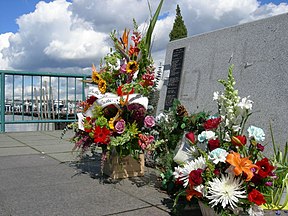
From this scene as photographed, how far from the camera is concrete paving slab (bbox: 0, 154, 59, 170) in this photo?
460cm

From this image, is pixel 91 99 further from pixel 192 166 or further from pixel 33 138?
pixel 33 138

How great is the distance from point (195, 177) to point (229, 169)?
243 mm

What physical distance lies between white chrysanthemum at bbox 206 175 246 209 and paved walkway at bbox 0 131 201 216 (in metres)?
0.60

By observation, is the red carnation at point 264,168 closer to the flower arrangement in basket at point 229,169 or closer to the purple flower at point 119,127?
the flower arrangement in basket at point 229,169

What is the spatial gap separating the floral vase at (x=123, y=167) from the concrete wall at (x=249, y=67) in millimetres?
1399

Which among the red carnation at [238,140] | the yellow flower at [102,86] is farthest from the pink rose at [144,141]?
the red carnation at [238,140]

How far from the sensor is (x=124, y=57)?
12.9ft

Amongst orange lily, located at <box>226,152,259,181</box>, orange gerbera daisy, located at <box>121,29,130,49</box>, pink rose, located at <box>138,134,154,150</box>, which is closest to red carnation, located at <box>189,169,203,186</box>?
orange lily, located at <box>226,152,259,181</box>

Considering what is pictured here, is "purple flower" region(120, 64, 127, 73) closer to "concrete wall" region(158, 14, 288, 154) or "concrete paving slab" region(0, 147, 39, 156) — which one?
"concrete wall" region(158, 14, 288, 154)

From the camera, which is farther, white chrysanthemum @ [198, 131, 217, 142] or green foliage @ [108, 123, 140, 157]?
green foliage @ [108, 123, 140, 157]

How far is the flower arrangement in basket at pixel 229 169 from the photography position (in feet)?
7.29

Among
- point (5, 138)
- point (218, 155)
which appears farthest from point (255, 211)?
point (5, 138)

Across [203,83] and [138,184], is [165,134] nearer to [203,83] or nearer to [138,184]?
[138,184]

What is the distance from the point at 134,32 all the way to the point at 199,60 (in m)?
1.47
